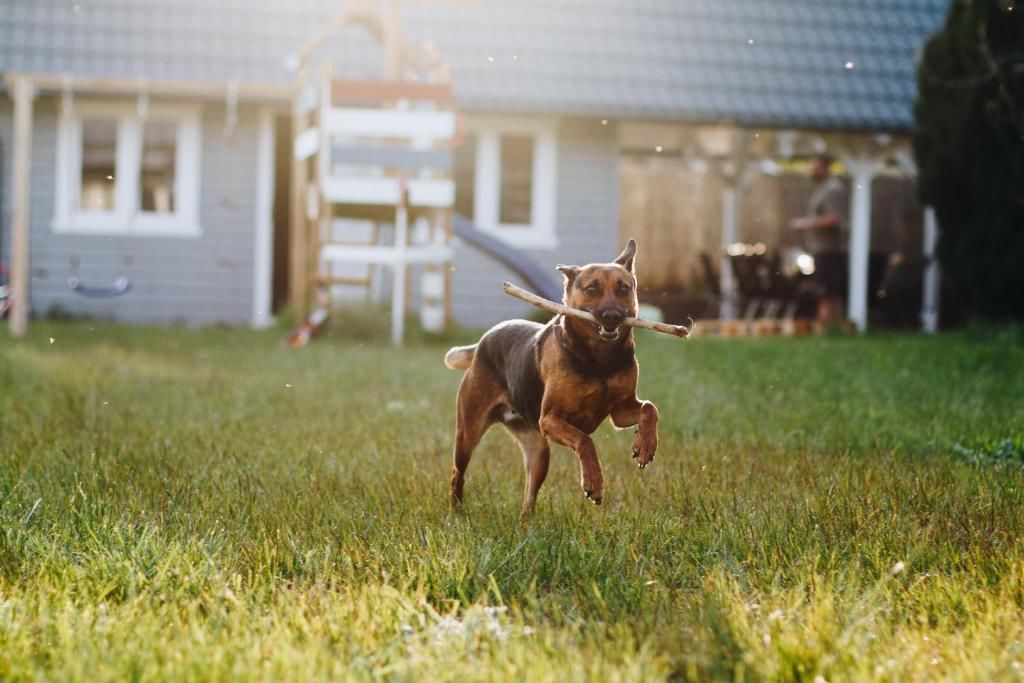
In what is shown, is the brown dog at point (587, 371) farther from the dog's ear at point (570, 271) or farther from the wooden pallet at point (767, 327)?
the wooden pallet at point (767, 327)

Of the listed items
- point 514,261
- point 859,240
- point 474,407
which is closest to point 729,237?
point 859,240

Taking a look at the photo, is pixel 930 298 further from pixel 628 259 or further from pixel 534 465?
pixel 628 259

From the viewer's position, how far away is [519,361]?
371 centimetres

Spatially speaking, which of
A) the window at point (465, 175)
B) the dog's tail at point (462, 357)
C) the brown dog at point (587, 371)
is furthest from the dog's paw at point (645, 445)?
the window at point (465, 175)

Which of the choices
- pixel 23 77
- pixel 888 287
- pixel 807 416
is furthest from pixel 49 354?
pixel 888 287

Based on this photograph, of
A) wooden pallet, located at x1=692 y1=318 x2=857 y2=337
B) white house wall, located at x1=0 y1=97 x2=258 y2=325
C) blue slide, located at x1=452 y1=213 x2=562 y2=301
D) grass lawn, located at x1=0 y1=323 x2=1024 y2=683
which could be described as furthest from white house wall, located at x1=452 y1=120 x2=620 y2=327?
grass lawn, located at x1=0 y1=323 x2=1024 y2=683

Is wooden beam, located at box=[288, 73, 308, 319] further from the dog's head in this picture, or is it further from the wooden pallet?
the dog's head

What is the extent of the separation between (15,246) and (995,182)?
9.13 meters

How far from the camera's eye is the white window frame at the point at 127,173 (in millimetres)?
15820

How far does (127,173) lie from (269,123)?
1735mm

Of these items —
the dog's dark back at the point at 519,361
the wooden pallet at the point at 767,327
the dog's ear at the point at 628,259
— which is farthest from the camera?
the wooden pallet at the point at 767,327

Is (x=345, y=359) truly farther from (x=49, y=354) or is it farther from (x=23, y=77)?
(x=23, y=77)

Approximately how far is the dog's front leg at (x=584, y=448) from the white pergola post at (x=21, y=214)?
965 centimetres

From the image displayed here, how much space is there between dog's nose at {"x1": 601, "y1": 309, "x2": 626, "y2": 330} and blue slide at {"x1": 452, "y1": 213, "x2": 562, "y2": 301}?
9860 mm
